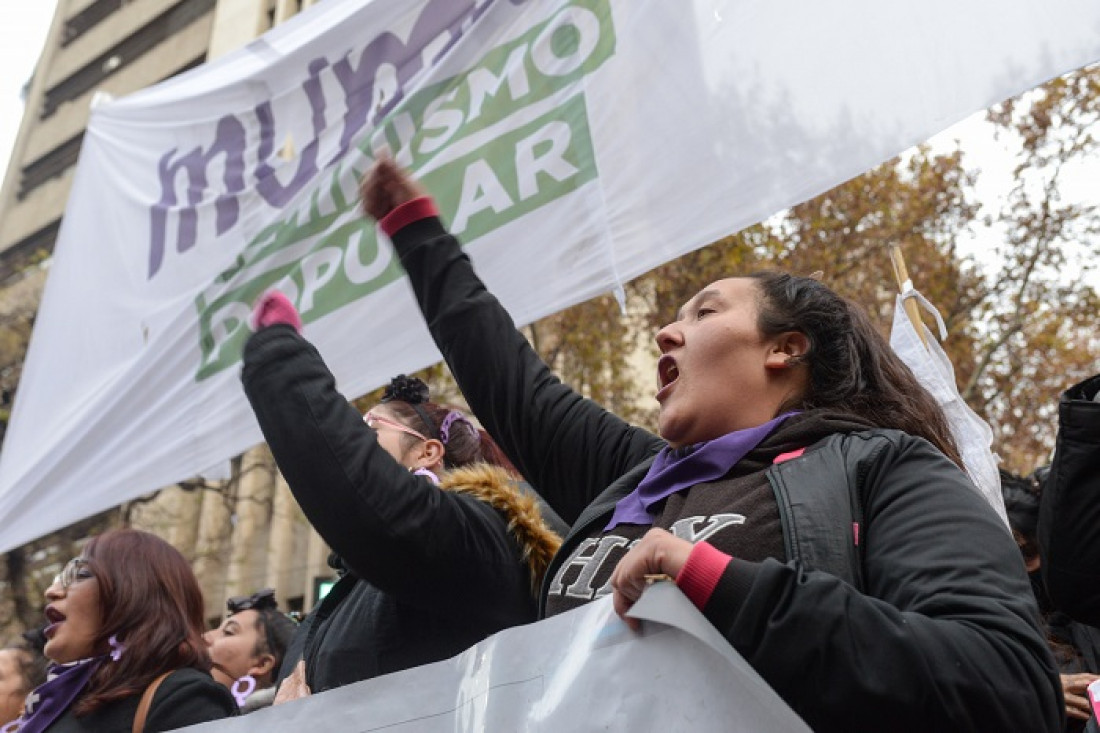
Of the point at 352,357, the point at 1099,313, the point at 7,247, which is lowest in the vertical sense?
the point at 1099,313

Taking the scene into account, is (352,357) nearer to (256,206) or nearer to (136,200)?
(256,206)

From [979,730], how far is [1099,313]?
11.6 m

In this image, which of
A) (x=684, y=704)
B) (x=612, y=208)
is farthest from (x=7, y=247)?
(x=684, y=704)

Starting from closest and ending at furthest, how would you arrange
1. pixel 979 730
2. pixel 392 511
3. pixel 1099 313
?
pixel 979 730, pixel 392 511, pixel 1099 313

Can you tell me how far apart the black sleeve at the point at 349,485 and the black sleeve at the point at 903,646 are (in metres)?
0.91

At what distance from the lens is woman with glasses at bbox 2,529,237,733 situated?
3029mm

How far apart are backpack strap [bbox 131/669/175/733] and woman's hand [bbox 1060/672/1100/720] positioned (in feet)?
6.78

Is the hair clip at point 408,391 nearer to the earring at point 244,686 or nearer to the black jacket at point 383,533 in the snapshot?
the black jacket at point 383,533

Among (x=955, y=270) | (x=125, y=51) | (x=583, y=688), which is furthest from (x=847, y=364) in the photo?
(x=125, y=51)

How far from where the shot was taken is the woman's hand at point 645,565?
4.62 ft

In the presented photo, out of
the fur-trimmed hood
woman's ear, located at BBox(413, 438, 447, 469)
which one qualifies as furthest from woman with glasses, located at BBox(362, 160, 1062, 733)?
woman's ear, located at BBox(413, 438, 447, 469)

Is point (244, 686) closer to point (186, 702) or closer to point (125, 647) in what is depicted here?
point (125, 647)

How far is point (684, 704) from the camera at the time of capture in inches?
54.1

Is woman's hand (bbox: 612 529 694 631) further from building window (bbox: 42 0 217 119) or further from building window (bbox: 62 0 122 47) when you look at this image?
building window (bbox: 62 0 122 47)
